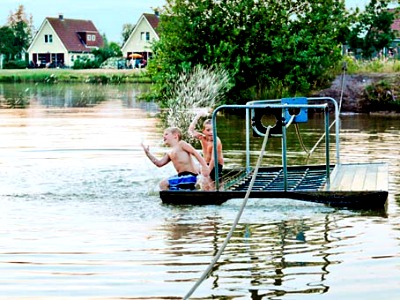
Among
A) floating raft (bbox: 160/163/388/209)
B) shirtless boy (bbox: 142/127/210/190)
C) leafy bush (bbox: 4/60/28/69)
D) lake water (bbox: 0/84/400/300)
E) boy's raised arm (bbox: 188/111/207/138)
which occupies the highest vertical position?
leafy bush (bbox: 4/60/28/69)

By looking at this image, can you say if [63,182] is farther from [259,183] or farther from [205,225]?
[205,225]

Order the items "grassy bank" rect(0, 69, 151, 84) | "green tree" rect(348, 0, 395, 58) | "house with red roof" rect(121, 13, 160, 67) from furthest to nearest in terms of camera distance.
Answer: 1. "house with red roof" rect(121, 13, 160, 67)
2. "grassy bank" rect(0, 69, 151, 84)
3. "green tree" rect(348, 0, 395, 58)

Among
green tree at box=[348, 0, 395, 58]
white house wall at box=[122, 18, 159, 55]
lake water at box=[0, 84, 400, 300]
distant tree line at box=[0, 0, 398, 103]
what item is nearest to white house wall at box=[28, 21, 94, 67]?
white house wall at box=[122, 18, 159, 55]

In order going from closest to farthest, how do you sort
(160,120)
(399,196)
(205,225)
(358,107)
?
(205,225), (399,196), (160,120), (358,107)

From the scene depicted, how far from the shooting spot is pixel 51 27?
383 feet

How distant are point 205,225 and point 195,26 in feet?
84.1

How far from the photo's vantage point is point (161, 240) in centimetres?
1191

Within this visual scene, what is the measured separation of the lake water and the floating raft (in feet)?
0.48

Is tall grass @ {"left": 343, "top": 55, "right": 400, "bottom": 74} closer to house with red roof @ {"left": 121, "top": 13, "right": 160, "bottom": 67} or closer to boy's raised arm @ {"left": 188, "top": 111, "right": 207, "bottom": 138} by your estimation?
boy's raised arm @ {"left": 188, "top": 111, "right": 207, "bottom": 138}

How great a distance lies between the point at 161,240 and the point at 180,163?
11.8 ft

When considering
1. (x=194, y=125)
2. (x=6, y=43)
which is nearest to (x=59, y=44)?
(x=6, y=43)

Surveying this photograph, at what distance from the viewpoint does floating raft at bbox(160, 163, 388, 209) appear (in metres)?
14.1

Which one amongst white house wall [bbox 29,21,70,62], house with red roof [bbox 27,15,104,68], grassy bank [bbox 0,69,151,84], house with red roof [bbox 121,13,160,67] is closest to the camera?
grassy bank [bbox 0,69,151,84]

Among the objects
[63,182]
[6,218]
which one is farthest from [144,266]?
[63,182]
